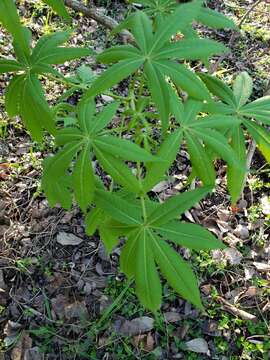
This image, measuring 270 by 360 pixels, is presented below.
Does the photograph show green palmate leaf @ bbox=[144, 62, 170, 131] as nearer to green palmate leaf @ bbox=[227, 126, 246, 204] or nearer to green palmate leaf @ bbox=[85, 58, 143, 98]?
green palmate leaf @ bbox=[85, 58, 143, 98]

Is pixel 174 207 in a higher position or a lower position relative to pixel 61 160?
lower

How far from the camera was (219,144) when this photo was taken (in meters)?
1.34

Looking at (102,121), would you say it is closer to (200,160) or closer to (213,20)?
(200,160)

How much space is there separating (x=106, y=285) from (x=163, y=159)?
1.15m

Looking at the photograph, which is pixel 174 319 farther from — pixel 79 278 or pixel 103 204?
pixel 103 204

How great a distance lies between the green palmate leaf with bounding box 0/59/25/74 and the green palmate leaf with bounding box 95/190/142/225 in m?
0.45

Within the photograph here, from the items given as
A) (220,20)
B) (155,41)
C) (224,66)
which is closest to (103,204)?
(155,41)

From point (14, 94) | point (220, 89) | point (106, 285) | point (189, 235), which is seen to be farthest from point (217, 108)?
point (106, 285)

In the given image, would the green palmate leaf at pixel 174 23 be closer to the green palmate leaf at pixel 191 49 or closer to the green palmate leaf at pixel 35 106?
the green palmate leaf at pixel 191 49

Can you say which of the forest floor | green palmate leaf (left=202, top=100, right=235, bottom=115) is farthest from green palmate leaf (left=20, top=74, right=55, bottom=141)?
the forest floor

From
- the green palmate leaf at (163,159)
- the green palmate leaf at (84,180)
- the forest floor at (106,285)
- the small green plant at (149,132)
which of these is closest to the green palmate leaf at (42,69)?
the small green plant at (149,132)

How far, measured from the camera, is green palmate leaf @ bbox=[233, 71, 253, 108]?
60.8 inches

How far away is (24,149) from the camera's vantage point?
2.74 m

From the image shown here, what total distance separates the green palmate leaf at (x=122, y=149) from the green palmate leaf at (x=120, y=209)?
Answer: 0.16m
